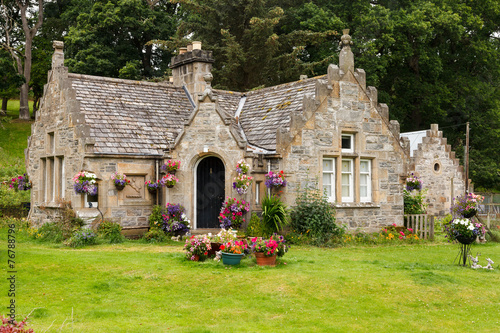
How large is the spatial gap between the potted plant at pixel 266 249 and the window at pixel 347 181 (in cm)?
693

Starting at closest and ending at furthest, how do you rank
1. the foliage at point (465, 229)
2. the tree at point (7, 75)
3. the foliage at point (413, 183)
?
the foliage at point (465, 229) < the foliage at point (413, 183) < the tree at point (7, 75)

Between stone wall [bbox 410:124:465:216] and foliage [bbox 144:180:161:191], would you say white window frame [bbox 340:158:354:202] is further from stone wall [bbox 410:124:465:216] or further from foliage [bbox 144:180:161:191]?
stone wall [bbox 410:124:465:216]

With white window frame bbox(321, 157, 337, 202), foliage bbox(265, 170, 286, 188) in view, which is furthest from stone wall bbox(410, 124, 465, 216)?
foliage bbox(265, 170, 286, 188)

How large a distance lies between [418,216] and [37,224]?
1484cm

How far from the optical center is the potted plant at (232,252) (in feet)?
43.0

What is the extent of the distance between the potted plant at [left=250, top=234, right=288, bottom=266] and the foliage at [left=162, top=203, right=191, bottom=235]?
542 cm

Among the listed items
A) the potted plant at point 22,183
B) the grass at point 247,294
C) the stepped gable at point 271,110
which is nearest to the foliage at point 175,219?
the grass at point 247,294

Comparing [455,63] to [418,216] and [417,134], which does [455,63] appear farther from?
[418,216]

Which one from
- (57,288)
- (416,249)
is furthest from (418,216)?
(57,288)

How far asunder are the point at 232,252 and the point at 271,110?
919 cm

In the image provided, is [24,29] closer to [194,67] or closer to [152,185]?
[194,67]

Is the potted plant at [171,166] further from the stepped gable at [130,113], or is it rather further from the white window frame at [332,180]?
the white window frame at [332,180]

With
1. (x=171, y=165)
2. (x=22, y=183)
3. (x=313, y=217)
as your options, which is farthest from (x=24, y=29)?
(x=313, y=217)

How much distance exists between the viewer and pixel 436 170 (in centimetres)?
3002
